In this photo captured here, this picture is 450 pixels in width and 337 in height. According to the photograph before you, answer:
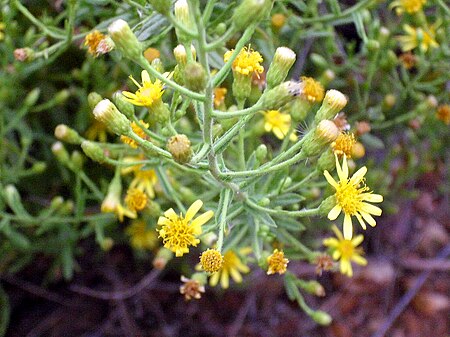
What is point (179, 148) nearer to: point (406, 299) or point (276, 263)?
point (276, 263)

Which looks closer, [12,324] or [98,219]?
[98,219]

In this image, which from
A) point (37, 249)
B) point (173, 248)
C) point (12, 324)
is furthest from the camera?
point (12, 324)

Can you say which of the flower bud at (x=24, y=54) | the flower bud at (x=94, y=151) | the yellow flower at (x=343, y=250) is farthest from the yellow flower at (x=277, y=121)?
the flower bud at (x=24, y=54)

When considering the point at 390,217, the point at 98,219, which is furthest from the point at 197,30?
the point at 390,217

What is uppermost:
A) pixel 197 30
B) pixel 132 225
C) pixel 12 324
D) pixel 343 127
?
pixel 197 30

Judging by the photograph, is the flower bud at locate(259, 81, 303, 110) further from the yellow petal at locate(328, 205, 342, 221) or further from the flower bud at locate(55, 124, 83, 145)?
the flower bud at locate(55, 124, 83, 145)

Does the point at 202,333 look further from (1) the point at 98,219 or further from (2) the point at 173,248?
(2) the point at 173,248

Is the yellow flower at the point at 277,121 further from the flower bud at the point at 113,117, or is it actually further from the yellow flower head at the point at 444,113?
the yellow flower head at the point at 444,113

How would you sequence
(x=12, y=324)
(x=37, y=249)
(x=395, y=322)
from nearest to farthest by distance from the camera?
(x=37, y=249), (x=12, y=324), (x=395, y=322)
